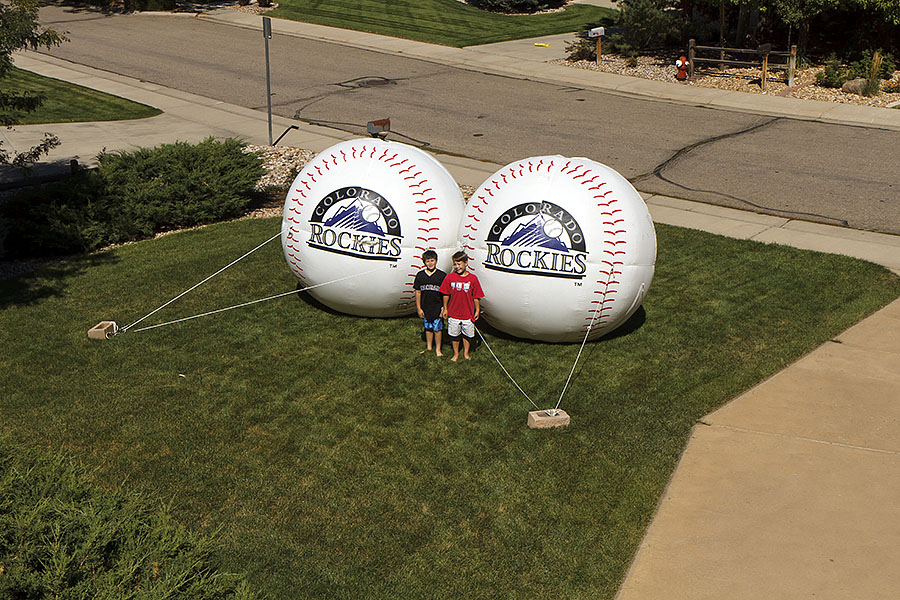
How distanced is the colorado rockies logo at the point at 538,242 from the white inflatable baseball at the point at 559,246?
1 cm

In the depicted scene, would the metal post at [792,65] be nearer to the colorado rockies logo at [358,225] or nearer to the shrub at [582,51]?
the shrub at [582,51]

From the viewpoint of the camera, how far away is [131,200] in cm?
1535

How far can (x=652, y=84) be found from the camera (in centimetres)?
2812

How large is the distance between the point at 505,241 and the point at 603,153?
11.4 m

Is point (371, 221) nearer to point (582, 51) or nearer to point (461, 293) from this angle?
point (461, 293)

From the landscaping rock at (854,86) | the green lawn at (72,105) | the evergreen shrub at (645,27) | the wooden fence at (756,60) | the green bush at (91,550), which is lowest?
the green bush at (91,550)

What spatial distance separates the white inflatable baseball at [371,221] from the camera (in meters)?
10.5

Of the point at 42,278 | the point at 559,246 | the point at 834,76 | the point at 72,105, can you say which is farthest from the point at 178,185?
the point at 834,76

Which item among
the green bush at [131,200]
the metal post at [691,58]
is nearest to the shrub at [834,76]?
the metal post at [691,58]

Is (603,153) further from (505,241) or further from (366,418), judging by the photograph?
(366,418)

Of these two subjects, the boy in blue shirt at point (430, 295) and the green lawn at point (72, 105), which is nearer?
the boy in blue shirt at point (430, 295)

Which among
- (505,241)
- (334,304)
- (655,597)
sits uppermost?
(505,241)

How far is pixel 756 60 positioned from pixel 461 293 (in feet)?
76.3

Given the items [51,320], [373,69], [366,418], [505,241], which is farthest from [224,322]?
[373,69]
